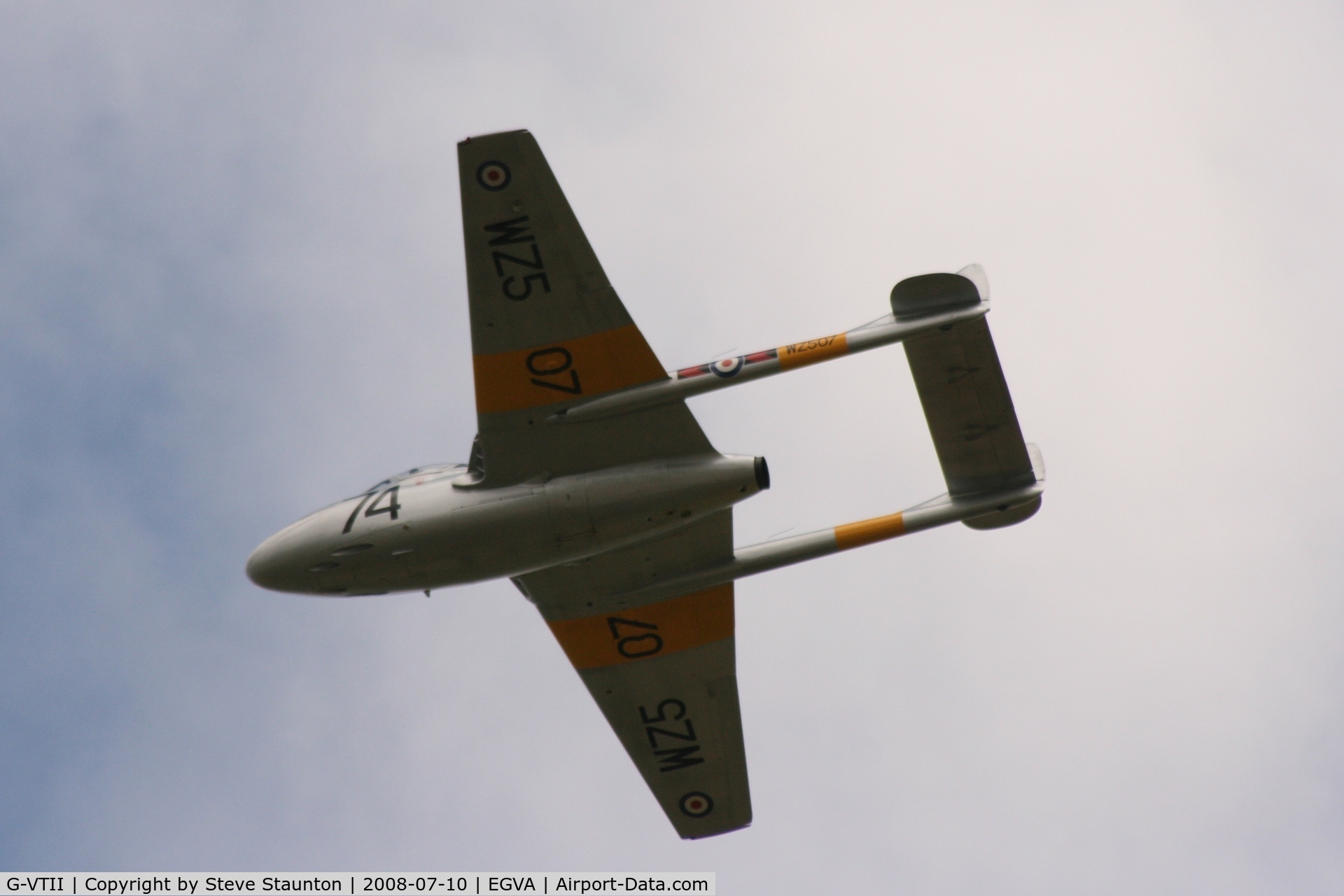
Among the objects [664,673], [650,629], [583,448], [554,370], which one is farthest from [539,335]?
[664,673]

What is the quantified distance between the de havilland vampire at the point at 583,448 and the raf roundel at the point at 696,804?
5056mm

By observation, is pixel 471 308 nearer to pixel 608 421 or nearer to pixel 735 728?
pixel 608 421

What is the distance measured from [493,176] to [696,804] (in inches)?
536

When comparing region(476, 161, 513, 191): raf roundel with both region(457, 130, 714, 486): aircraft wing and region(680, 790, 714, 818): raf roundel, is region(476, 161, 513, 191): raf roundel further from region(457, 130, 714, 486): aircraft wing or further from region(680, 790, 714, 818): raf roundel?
region(680, 790, 714, 818): raf roundel

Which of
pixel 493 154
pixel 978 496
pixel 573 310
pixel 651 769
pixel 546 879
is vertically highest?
pixel 493 154

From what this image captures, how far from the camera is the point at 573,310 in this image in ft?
72.6

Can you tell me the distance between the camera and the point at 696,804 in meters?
28.0

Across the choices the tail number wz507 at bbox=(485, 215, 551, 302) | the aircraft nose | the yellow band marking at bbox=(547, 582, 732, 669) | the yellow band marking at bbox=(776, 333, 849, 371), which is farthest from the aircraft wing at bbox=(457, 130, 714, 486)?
the yellow band marking at bbox=(547, 582, 732, 669)

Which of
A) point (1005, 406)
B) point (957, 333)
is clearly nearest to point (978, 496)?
point (1005, 406)

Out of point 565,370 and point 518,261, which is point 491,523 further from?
point 518,261

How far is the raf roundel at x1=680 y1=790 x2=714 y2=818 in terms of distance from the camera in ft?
91.8

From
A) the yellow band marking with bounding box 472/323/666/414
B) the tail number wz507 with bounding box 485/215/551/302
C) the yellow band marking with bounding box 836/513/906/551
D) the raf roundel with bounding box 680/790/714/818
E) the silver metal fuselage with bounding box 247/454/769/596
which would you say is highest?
the tail number wz507 with bounding box 485/215/551/302

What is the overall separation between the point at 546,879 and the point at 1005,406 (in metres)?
12.9

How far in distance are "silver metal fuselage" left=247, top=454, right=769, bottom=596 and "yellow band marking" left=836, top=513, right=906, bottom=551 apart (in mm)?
1703
